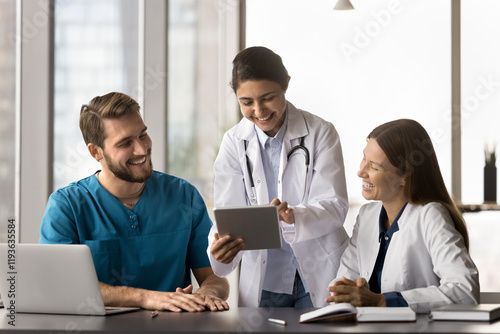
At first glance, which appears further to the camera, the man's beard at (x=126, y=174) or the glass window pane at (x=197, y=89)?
the glass window pane at (x=197, y=89)

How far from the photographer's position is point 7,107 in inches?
135

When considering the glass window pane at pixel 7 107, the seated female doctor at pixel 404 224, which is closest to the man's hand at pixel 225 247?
the seated female doctor at pixel 404 224

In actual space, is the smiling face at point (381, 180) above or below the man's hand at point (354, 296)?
above

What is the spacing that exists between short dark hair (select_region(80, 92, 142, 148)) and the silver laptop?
668 mm

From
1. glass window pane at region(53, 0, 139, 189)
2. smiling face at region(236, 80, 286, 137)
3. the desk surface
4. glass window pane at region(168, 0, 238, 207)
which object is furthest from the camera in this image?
glass window pane at region(168, 0, 238, 207)

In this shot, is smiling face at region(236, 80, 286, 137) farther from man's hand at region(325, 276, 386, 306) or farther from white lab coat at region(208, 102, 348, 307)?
man's hand at region(325, 276, 386, 306)

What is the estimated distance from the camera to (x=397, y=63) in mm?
4758

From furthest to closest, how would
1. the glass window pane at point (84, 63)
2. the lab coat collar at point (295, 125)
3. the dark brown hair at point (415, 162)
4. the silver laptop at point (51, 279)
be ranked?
the glass window pane at point (84, 63) < the lab coat collar at point (295, 125) < the dark brown hair at point (415, 162) < the silver laptop at point (51, 279)

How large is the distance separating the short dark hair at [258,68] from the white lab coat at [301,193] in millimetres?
221

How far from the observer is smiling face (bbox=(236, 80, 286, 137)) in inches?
90.4

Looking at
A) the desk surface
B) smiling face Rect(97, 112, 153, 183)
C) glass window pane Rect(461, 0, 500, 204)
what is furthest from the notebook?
glass window pane Rect(461, 0, 500, 204)

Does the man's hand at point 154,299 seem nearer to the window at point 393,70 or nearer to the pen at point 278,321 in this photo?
the pen at point 278,321

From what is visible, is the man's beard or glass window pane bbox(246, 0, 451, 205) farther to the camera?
glass window pane bbox(246, 0, 451, 205)

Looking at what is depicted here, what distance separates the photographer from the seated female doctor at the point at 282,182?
230 cm
